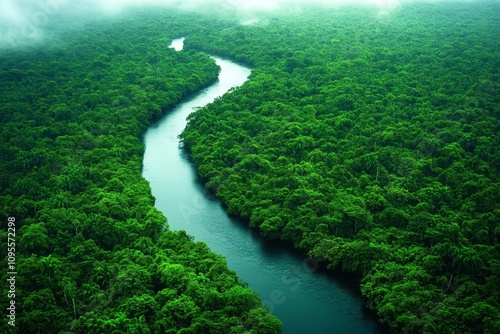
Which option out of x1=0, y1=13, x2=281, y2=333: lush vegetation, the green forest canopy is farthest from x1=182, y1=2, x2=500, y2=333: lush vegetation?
x1=0, y1=13, x2=281, y2=333: lush vegetation

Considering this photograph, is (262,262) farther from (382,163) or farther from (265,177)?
(382,163)

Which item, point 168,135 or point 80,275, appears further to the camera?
point 168,135

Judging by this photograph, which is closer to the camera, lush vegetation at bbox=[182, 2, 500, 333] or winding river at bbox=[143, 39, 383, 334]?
lush vegetation at bbox=[182, 2, 500, 333]

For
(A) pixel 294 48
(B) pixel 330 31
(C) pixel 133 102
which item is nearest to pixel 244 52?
(A) pixel 294 48

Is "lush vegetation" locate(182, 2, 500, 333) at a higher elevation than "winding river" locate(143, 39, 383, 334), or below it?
higher

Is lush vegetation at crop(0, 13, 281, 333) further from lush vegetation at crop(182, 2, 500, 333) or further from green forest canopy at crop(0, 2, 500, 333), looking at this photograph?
lush vegetation at crop(182, 2, 500, 333)

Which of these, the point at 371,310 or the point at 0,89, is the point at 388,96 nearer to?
the point at 371,310

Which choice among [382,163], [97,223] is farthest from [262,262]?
[382,163]
